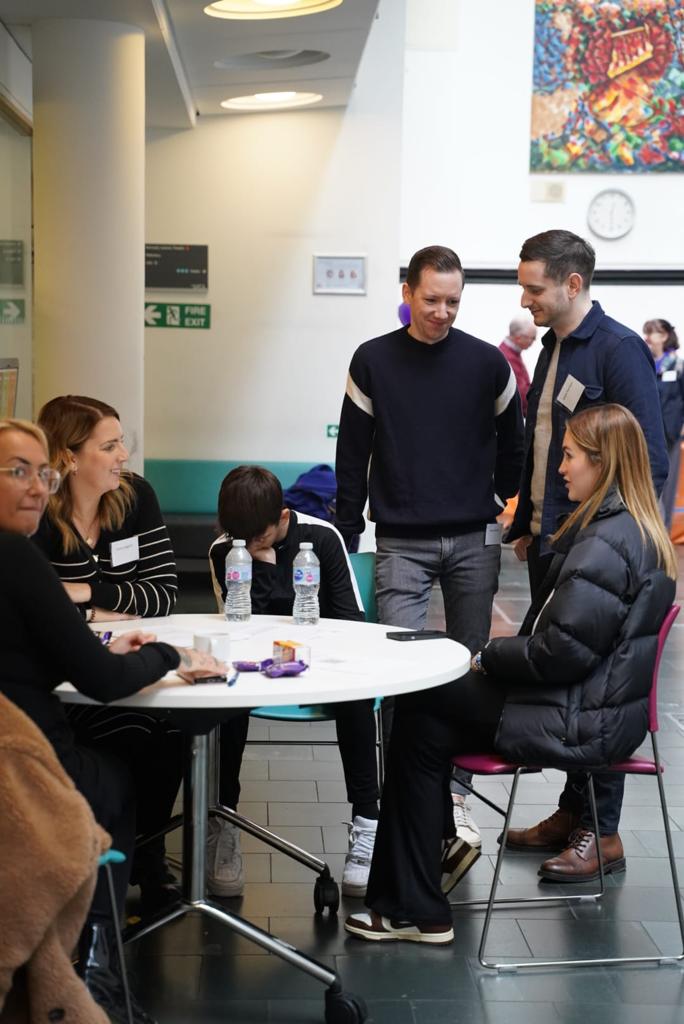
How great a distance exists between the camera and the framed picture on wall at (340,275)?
8.66 m

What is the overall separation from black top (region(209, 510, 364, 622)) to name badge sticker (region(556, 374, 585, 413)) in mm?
776

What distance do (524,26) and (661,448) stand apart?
40.1 feet

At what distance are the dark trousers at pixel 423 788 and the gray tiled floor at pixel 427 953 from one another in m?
0.13

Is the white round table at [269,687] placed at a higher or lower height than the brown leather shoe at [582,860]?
higher

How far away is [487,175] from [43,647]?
1330cm

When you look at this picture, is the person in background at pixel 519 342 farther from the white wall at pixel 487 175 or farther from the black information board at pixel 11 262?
the white wall at pixel 487 175

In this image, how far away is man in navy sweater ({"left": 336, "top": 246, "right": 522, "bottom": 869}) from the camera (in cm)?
394

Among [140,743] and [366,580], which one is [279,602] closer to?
[366,580]

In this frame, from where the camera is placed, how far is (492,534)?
4.00 m

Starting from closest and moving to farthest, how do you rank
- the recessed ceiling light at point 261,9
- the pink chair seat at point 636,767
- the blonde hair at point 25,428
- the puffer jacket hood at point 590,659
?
the blonde hair at point 25,428, the puffer jacket hood at point 590,659, the pink chair seat at point 636,767, the recessed ceiling light at point 261,9

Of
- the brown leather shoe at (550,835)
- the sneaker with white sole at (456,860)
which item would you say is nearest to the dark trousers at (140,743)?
the sneaker with white sole at (456,860)

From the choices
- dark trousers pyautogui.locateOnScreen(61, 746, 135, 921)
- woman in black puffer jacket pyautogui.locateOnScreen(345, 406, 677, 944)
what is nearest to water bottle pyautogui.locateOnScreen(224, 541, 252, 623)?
woman in black puffer jacket pyautogui.locateOnScreen(345, 406, 677, 944)

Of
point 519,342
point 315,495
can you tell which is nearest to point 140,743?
point 315,495

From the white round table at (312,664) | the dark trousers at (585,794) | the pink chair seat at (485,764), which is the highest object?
the white round table at (312,664)
